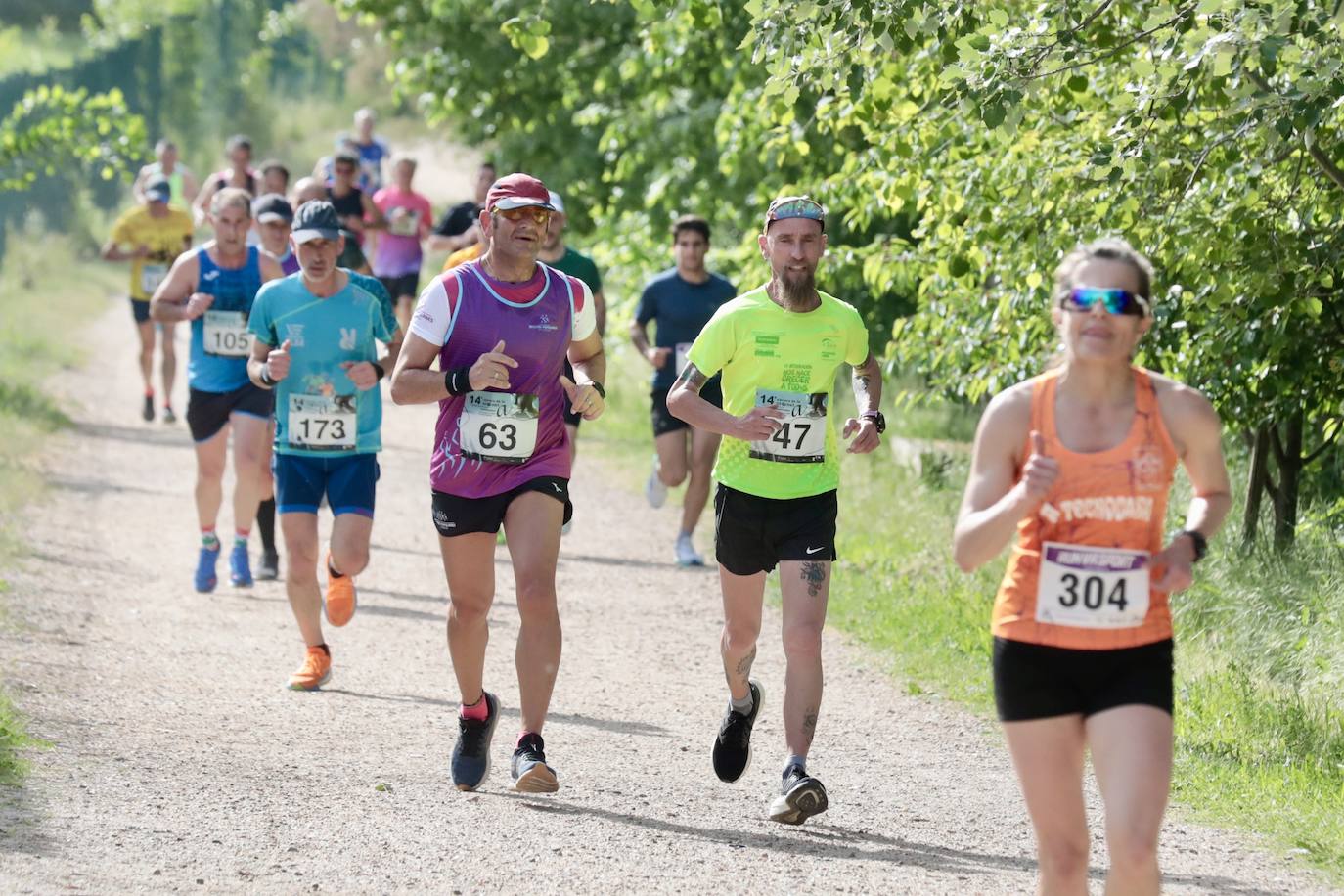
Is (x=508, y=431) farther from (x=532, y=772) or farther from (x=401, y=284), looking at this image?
(x=401, y=284)

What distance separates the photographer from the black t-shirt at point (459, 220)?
591 inches

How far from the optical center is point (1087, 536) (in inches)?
180

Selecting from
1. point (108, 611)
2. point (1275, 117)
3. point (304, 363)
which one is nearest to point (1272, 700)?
Answer: point (1275, 117)

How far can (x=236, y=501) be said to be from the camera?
1051cm

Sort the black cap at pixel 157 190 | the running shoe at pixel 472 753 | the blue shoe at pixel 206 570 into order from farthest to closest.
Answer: the black cap at pixel 157 190 → the blue shoe at pixel 206 570 → the running shoe at pixel 472 753

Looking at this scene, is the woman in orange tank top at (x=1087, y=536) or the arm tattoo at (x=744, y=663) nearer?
the woman in orange tank top at (x=1087, y=536)

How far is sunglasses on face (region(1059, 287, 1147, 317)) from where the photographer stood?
451cm

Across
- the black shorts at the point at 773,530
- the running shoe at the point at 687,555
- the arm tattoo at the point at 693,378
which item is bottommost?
the running shoe at the point at 687,555

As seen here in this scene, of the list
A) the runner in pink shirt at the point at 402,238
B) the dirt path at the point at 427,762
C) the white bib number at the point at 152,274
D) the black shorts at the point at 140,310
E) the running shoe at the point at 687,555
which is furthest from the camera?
the runner in pink shirt at the point at 402,238

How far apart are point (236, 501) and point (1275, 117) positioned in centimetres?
587

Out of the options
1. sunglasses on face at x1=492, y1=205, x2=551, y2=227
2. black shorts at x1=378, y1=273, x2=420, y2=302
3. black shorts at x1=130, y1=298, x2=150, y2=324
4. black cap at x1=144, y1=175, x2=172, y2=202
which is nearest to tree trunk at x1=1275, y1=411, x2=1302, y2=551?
sunglasses on face at x1=492, y1=205, x2=551, y2=227

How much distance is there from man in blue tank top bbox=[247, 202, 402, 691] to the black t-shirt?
6.59 m

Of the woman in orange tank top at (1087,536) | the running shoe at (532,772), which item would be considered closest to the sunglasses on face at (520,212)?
the running shoe at (532,772)

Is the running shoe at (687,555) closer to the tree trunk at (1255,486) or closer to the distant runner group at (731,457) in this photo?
the distant runner group at (731,457)
